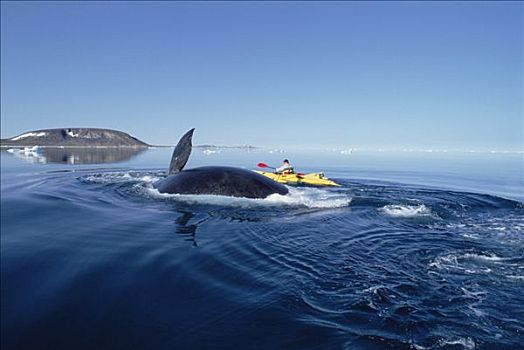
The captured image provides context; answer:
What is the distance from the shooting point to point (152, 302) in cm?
387

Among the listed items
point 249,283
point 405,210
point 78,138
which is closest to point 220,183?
point 405,210

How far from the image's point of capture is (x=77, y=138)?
174750 mm

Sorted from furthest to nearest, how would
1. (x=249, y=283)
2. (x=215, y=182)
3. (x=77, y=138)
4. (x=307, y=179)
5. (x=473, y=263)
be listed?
(x=77, y=138) < (x=307, y=179) < (x=215, y=182) < (x=473, y=263) < (x=249, y=283)

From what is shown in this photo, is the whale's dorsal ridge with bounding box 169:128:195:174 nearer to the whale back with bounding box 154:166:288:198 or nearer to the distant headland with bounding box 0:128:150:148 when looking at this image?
the whale back with bounding box 154:166:288:198

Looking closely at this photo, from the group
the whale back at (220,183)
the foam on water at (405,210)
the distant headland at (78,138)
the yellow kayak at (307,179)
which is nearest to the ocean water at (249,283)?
the foam on water at (405,210)

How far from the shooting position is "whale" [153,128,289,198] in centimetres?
1199

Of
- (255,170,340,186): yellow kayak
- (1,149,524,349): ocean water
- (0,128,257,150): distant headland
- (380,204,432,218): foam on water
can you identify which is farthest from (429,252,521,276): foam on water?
(0,128,257,150): distant headland

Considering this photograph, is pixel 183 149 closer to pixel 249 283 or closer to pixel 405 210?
pixel 405 210

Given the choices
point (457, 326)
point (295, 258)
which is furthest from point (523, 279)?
point (295, 258)

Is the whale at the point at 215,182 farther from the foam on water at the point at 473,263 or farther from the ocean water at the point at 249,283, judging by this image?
the foam on water at the point at 473,263

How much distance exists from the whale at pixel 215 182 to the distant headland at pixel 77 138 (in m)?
138

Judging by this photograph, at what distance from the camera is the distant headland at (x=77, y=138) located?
456 ft

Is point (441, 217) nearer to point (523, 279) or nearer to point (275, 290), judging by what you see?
point (523, 279)

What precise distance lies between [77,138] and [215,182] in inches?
7323
